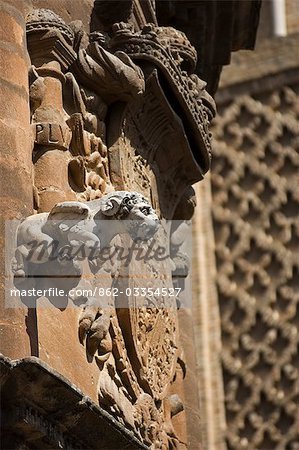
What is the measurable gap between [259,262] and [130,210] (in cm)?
832

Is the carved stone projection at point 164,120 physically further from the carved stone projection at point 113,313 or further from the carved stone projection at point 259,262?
the carved stone projection at point 259,262

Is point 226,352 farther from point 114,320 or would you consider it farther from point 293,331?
point 114,320

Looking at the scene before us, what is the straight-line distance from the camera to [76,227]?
8109 mm

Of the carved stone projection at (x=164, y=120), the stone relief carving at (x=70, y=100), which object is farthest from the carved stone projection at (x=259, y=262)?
the stone relief carving at (x=70, y=100)

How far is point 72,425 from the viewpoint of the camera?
7727 mm

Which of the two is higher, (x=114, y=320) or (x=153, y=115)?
(x=153, y=115)

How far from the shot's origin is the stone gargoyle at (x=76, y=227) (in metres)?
8.10

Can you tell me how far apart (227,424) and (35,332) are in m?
7.97

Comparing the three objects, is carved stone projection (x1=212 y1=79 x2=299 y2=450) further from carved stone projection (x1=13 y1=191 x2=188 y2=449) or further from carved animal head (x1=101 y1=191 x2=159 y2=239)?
Answer: carved animal head (x1=101 y1=191 x2=159 y2=239)

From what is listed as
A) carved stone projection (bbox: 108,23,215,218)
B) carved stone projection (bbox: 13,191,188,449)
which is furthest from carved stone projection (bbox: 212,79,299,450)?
carved stone projection (bbox: 13,191,188,449)

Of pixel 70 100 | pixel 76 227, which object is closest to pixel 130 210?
pixel 76 227

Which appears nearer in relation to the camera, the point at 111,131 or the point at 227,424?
the point at 111,131

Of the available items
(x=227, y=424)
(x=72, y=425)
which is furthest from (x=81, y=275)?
(x=227, y=424)

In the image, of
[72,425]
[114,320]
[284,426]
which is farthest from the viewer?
[284,426]
